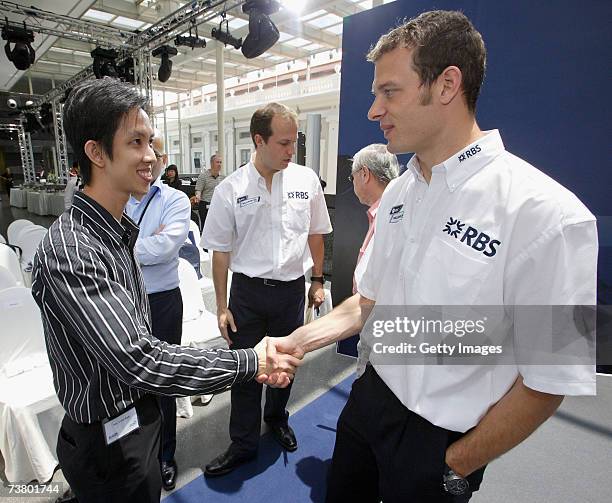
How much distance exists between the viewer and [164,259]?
1896 millimetres

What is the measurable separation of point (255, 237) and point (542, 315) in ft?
5.09

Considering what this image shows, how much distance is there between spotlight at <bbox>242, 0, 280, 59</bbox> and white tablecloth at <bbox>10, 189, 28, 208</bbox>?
1179 cm

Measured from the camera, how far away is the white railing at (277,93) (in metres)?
13.1

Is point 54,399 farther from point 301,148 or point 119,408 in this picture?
point 301,148

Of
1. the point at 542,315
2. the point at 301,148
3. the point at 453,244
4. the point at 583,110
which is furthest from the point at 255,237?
the point at 301,148

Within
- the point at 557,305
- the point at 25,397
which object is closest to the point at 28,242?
the point at 25,397

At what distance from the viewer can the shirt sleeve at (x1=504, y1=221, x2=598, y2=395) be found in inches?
29.4

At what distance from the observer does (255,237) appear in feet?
6.93

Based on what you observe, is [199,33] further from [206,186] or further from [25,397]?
[25,397]

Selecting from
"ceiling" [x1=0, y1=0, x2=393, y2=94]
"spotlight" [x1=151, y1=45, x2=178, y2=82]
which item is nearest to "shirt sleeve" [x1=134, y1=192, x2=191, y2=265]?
"ceiling" [x1=0, y1=0, x2=393, y2=94]

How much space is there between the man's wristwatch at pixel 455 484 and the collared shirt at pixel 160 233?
1.52 metres

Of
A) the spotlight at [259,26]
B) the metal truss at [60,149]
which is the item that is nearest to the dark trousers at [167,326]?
the spotlight at [259,26]

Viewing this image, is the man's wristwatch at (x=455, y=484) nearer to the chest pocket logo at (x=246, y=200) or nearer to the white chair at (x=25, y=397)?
the chest pocket logo at (x=246, y=200)

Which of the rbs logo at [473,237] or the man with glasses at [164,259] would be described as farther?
the man with glasses at [164,259]
